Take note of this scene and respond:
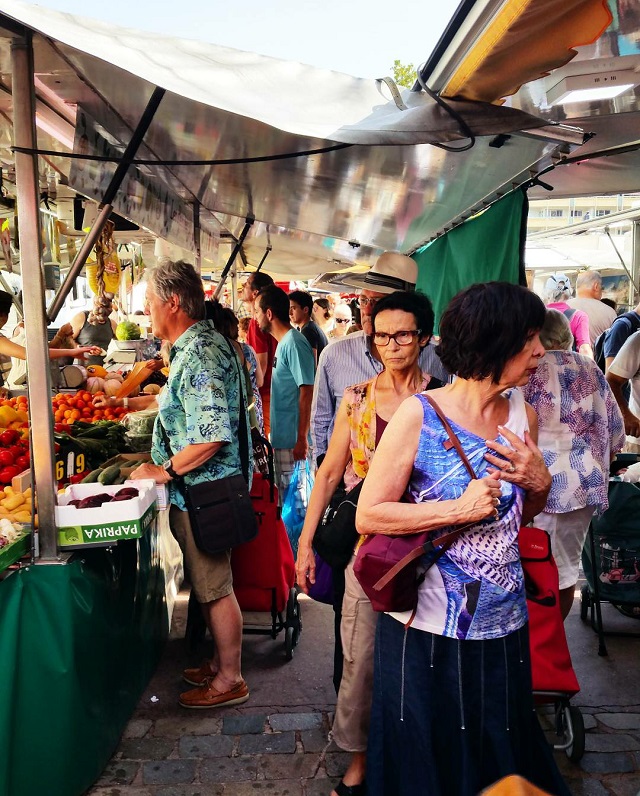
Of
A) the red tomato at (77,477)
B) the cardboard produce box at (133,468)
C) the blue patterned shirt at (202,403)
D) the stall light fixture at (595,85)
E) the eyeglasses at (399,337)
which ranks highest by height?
the stall light fixture at (595,85)

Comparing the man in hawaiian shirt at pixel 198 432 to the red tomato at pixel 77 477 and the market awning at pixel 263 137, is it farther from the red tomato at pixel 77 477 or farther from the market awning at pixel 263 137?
the market awning at pixel 263 137

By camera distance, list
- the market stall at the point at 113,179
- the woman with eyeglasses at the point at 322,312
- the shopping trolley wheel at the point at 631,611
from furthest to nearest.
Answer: the woman with eyeglasses at the point at 322,312, the shopping trolley wheel at the point at 631,611, the market stall at the point at 113,179

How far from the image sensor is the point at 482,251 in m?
4.68

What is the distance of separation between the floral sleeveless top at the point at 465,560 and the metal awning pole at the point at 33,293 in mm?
1474

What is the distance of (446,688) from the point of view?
212 centimetres

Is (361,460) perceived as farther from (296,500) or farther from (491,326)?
(296,500)

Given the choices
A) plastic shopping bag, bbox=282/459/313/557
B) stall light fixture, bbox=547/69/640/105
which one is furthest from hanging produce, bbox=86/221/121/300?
stall light fixture, bbox=547/69/640/105

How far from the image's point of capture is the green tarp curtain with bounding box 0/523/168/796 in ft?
8.36

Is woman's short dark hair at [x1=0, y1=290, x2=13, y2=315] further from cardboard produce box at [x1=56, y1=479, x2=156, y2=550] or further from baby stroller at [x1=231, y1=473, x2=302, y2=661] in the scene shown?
cardboard produce box at [x1=56, y1=479, x2=156, y2=550]

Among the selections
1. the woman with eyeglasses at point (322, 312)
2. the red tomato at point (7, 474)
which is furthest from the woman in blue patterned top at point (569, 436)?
the woman with eyeglasses at point (322, 312)

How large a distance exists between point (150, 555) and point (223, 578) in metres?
0.57

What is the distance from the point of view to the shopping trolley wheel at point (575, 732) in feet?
10.00

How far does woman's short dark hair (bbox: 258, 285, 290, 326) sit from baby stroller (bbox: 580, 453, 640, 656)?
2961mm

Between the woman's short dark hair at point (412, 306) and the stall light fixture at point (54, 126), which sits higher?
the stall light fixture at point (54, 126)
